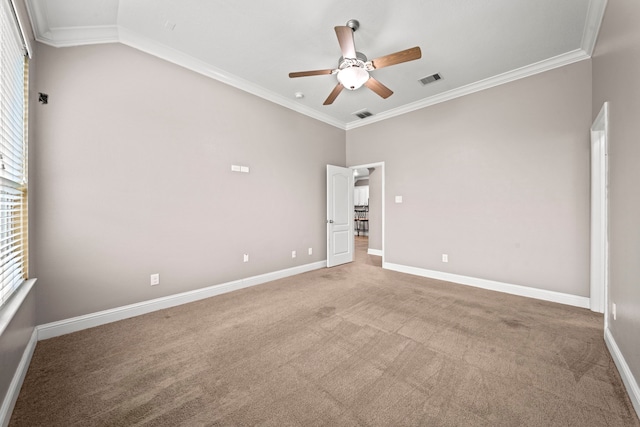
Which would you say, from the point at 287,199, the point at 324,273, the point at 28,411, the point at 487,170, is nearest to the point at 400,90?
the point at 487,170

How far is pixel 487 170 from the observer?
3758mm

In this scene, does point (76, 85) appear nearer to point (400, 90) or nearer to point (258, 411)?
point (258, 411)

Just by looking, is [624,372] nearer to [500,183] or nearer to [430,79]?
[500,183]

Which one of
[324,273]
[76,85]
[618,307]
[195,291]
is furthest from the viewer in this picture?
[324,273]

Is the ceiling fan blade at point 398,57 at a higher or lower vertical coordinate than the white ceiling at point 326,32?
lower

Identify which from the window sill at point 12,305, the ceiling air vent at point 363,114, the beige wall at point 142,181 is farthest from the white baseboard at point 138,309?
the ceiling air vent at point 363,114

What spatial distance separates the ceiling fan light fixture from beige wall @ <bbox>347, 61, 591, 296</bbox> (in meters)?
2.30

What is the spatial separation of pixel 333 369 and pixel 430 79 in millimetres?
3927

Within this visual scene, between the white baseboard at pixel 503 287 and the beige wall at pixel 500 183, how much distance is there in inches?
2.5

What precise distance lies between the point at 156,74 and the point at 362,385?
381cm

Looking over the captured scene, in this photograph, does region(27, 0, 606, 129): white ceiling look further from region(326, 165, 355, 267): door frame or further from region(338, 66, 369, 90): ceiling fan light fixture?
region(326, 165, 355, 267): door frame

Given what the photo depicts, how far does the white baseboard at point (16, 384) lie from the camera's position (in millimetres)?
1349

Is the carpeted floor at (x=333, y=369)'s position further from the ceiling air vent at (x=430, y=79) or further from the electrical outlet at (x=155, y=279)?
the ceiling air vent at (x=430, y=79)

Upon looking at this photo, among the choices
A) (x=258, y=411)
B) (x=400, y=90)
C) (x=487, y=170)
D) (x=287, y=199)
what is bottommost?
(x=258, y=411)
